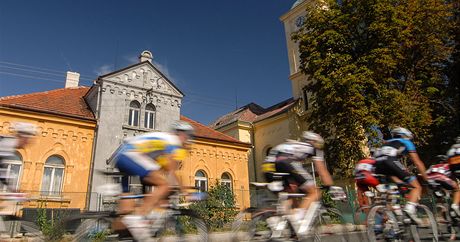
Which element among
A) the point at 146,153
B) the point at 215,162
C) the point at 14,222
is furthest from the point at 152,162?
the point at 215,162

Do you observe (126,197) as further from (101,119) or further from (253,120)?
(253,120)

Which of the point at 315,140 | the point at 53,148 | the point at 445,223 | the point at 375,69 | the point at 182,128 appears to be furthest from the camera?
the point at 375,69

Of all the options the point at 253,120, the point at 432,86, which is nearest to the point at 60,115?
the point at 253,120

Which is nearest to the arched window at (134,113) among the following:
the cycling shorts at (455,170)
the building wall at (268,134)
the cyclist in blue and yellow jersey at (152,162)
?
the building wall at (268,134)

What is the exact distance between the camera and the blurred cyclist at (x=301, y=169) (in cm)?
589

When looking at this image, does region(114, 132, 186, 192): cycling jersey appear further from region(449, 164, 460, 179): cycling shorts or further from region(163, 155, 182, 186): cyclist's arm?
region(449, 164, 460, 179): cycling shorts

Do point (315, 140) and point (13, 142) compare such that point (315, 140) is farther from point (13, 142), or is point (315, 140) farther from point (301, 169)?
point (13, 142)

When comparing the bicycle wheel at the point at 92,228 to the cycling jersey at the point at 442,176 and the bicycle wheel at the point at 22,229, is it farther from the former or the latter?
the cycling jersey at the point at 442,176

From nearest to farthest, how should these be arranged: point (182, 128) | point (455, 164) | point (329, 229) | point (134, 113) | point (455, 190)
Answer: point (182, 128) → point (329, 229) → point (455, 190) → point (455, 164) → point (134, 113)

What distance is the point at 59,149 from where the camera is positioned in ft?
62.9

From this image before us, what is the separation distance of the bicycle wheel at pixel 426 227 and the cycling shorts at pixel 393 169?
1.82ft

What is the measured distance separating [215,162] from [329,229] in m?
19.3

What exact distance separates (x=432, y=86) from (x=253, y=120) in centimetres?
1689

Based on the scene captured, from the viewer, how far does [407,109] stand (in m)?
20.2
